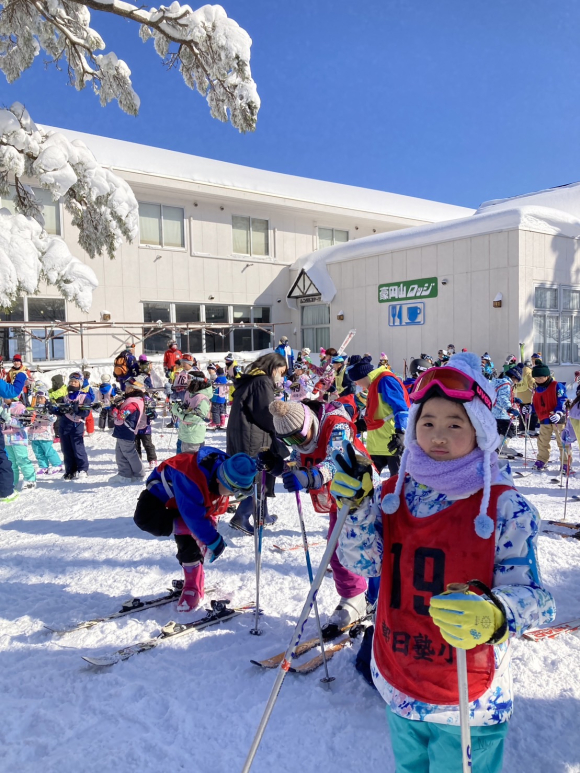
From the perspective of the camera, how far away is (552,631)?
3.32 meters

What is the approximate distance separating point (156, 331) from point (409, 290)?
9017mm

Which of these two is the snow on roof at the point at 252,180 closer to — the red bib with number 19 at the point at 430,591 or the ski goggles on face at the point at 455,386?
the ski goggles on face at the point at 455,386

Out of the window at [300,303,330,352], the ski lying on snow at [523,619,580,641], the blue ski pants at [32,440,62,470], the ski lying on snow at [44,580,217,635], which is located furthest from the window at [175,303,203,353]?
the ski lying on snow at [523,619,580,641]

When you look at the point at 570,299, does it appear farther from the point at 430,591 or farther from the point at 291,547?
the point at 430,591

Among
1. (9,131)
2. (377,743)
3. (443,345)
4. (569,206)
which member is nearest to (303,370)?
(443,345)

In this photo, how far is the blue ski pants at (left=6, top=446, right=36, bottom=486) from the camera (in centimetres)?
728

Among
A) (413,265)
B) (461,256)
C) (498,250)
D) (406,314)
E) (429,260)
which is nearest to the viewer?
(498,250)

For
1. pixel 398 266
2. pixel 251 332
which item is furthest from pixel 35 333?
pixel 398 266

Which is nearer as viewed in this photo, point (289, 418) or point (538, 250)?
point (289, 418)

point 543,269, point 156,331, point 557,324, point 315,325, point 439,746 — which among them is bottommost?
point 439,746

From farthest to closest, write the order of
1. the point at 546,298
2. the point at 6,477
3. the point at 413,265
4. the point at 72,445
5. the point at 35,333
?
the point at 413,265 → the point at 546,298 → the point at 35,333 → the point at 72,445 → the point at 6,477

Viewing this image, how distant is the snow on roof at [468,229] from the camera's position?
16172 mm

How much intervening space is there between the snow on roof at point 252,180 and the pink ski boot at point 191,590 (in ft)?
58.5

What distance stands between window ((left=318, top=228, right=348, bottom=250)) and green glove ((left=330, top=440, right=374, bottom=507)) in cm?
2301
